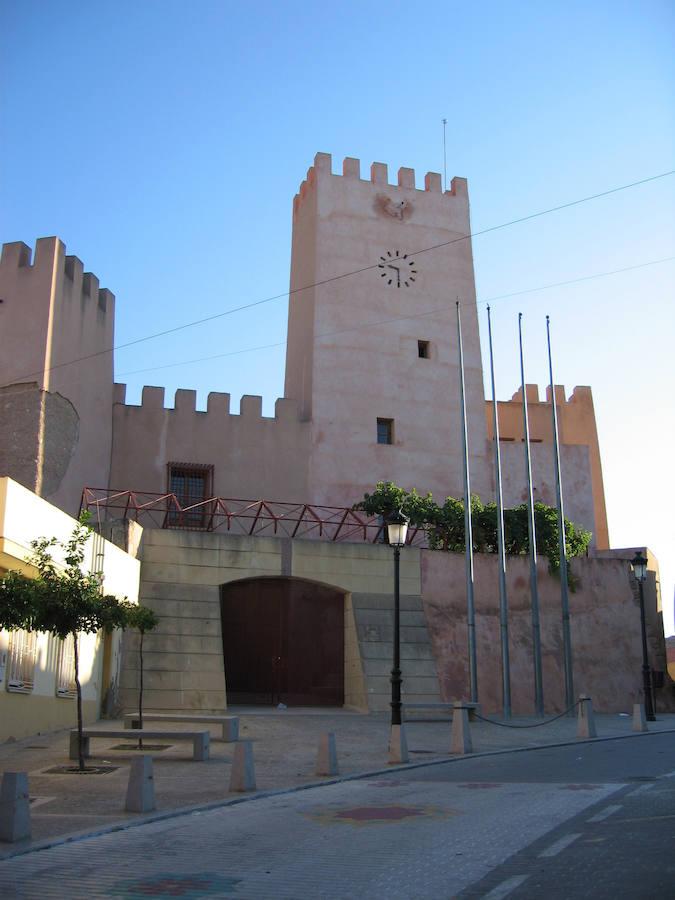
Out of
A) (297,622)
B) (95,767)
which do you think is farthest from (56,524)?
(297,622)

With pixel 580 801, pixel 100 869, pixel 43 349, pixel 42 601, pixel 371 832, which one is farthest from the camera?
pixel 43 349

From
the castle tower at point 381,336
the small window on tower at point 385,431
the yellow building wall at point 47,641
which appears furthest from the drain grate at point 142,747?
the small window on tower at point 385,431

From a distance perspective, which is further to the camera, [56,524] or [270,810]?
[56,524]

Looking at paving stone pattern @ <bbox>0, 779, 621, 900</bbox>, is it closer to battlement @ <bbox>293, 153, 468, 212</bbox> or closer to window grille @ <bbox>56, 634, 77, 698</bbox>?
window grille @ <bbox>56, 634, 77, 698</bbox>

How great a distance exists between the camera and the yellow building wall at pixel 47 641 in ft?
50.0

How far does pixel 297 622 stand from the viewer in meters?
28.5

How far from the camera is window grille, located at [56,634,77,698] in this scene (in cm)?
2016

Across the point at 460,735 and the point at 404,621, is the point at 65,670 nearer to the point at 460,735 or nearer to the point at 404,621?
the point at 460,735

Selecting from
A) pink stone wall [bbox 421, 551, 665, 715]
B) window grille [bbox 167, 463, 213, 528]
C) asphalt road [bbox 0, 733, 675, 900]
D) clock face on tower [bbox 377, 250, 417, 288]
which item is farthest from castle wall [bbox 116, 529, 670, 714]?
asphalt road [bbox 0, 733, 675, 900]

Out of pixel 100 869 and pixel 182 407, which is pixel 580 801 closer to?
pixel 100 869

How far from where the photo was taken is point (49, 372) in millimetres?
26562

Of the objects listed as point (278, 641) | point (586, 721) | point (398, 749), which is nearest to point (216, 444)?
point (278, 641)

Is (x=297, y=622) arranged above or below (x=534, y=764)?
above

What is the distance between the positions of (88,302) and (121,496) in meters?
5.72
